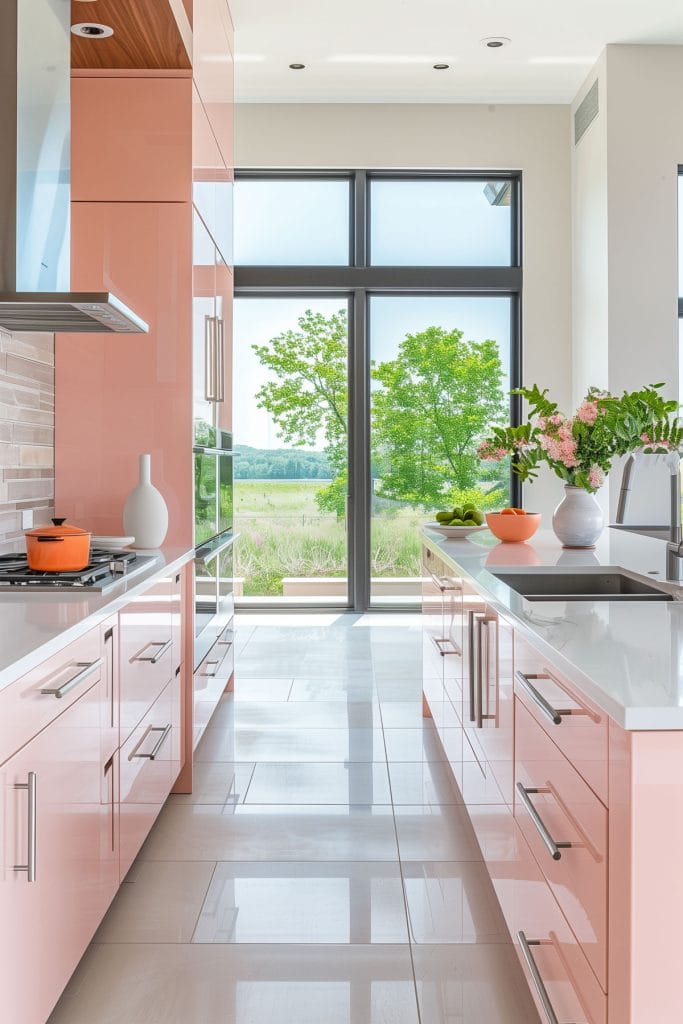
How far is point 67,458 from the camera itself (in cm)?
327

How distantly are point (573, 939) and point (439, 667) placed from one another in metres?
1.85

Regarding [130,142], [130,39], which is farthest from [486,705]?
[130,39]

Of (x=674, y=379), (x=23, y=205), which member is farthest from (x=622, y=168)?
(x=23, y=205)

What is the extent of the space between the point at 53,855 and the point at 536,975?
881mm

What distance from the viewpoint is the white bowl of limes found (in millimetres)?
3469

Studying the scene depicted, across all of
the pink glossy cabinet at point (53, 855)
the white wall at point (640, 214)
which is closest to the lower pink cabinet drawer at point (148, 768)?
the pink glossy cabinet at point (53, 855)

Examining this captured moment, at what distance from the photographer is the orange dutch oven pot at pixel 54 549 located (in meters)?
2.22

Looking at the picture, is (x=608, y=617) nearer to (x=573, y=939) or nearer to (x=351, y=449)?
(x=573, y=939)

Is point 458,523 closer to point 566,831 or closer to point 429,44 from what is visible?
point 566,831

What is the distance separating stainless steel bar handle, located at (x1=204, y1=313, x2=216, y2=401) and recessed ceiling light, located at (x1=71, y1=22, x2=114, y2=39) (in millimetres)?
1039

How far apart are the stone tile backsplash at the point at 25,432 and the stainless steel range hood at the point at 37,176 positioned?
192 mm

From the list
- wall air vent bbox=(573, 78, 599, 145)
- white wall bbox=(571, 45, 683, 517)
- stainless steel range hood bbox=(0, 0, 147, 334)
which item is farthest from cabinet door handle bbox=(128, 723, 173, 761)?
wall air vent bbox=(573, 78, 599, 145)

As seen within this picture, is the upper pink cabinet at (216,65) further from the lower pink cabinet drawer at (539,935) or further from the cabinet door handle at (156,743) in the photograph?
the lower pink cabinet drawer at (539,935)

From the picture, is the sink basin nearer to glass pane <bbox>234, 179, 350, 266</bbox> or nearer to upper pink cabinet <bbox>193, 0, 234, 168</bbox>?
upper pink cabinet <bbox>193, 0, 234, 168</bbox>
